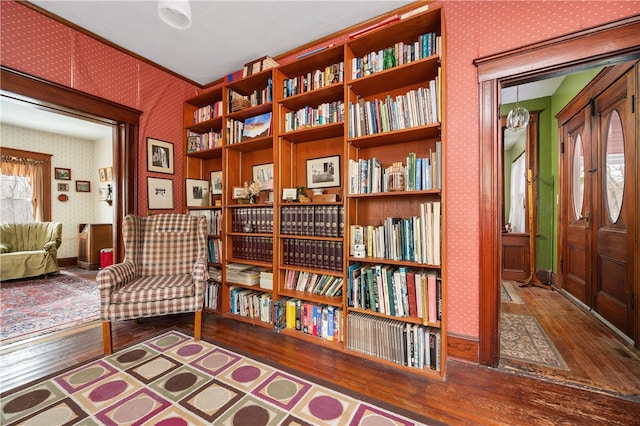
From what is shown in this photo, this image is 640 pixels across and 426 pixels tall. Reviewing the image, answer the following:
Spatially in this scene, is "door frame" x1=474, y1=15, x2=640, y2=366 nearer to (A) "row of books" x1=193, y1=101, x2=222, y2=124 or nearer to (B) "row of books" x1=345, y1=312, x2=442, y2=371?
(B) "row of books" x1=345, y1=312, x2=442, y2=371

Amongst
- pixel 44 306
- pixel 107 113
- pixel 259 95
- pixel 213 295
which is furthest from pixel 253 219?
pixel 44 306

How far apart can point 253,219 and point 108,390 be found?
5.01ft

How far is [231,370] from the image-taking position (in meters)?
1.74

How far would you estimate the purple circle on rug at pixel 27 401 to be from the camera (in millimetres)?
1397

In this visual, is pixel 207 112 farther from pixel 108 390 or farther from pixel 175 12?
pixel 108 390

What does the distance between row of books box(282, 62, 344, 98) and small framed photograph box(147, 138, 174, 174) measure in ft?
5.03

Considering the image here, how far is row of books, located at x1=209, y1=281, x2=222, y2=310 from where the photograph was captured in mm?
2750

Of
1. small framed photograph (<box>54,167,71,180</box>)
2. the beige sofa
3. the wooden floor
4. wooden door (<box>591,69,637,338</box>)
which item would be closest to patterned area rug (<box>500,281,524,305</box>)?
wooden door (<box>591,69,637,338</box>)

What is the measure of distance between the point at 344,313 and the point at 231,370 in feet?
2.83

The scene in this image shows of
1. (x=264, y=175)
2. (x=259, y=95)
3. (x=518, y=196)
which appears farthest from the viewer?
(x=518, y=196)

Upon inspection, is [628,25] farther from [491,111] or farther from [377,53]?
[377,53]

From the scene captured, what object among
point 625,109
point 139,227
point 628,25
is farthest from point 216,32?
point 625,109

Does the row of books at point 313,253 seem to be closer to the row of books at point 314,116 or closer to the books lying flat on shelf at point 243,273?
the books lying flat on shelf at point 243,273

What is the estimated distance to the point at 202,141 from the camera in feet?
9.96
